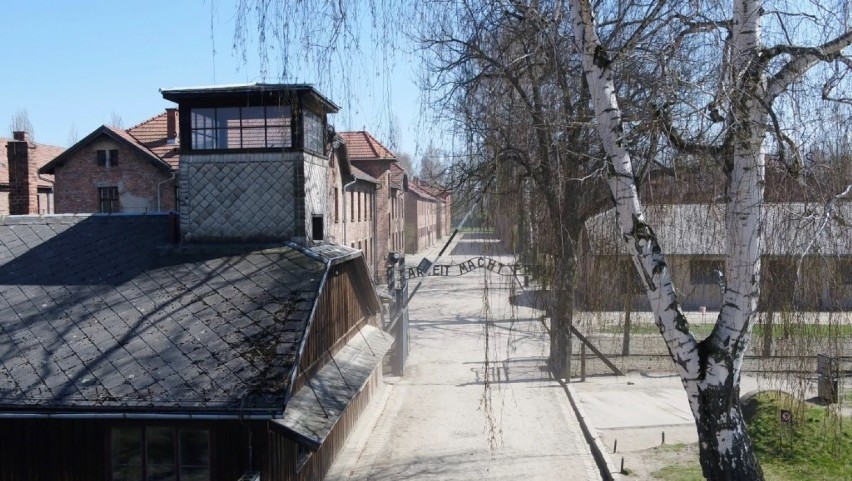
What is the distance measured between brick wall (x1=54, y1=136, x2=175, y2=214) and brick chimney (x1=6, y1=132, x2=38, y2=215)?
723cm

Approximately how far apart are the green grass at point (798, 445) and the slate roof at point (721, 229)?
116 inches

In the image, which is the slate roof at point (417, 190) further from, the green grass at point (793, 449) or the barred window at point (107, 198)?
the green grass at point (793, 449)

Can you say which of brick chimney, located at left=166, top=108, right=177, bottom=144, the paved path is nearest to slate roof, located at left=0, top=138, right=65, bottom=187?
brick chimney, located at left=166, top=108, right=177, bottom=144

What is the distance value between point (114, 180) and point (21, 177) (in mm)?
7808

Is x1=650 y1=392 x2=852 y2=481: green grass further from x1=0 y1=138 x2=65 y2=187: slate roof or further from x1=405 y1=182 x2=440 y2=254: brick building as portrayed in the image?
x1=405 y1=182 x2=440 y2=254: brick building

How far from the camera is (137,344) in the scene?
8.50 metres

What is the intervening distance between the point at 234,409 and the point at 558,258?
4065 millimetres

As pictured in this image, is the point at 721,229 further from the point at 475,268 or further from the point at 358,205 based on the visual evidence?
the point at 358,205

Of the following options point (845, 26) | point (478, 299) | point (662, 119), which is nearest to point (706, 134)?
point (662, 119)

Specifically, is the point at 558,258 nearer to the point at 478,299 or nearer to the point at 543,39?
the point at 543,39

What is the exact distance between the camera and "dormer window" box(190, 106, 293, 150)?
11.6m

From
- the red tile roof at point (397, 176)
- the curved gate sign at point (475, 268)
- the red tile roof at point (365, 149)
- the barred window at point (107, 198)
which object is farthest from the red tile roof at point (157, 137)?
the red tile roof at point (397, 176)

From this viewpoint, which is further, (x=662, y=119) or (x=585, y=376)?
(x=585, y=376)

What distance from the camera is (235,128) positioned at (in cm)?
1162
